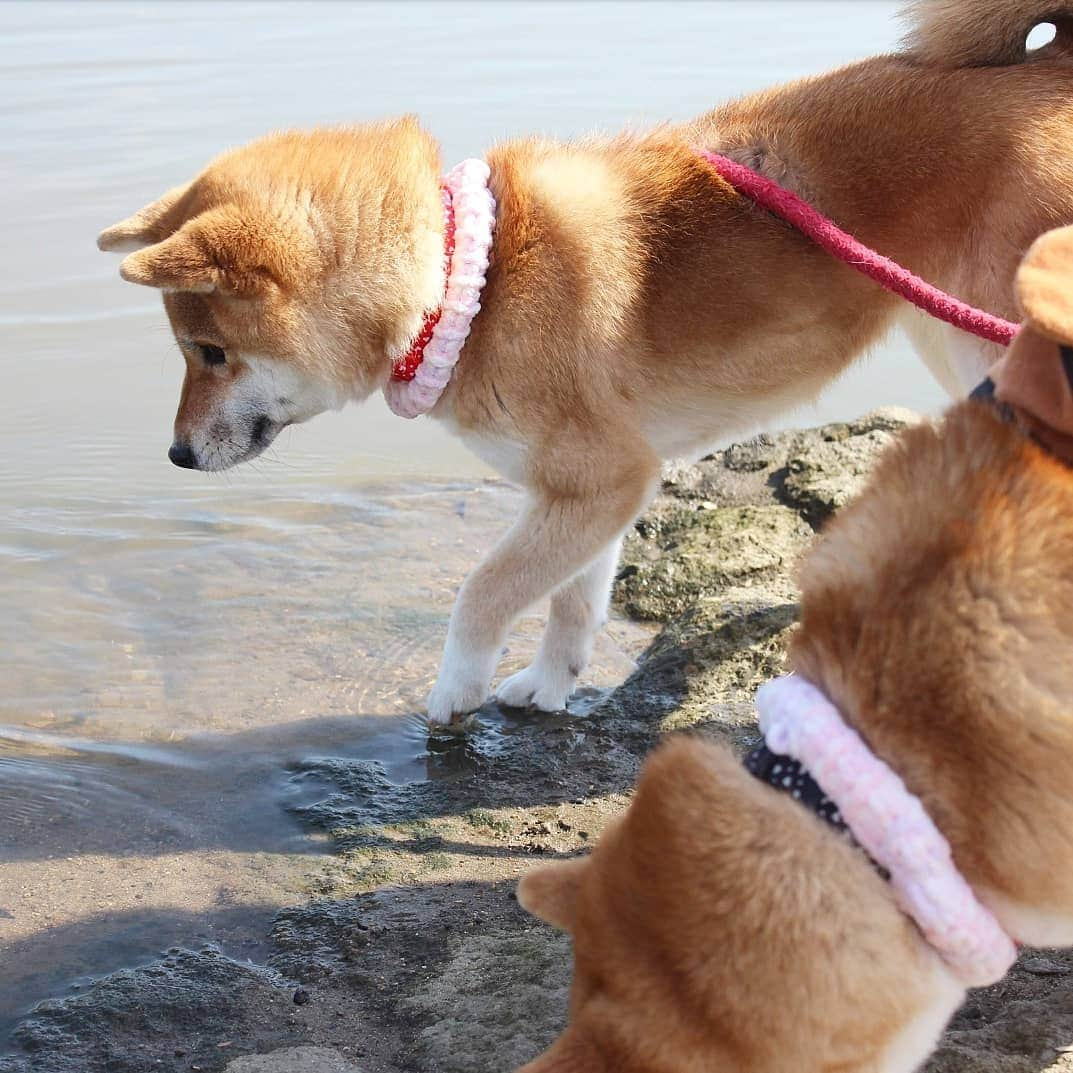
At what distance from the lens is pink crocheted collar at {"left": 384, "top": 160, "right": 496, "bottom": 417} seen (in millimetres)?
4047

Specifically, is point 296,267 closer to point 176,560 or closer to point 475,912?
point 176,560

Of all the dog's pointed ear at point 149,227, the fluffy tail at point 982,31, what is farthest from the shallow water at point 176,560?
the fluffy tail at point 982,31

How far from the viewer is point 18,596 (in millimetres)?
5023

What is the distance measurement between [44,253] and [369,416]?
9.04 feet

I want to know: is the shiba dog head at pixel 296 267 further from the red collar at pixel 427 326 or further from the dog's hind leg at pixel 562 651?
the dog's hind leg at pixel 562 651

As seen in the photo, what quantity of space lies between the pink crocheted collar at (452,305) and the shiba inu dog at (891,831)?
228 centimetres

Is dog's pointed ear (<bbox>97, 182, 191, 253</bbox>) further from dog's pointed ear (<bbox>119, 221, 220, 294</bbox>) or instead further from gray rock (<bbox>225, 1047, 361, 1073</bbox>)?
gray rock (<bbox>225, 1047, 361, 1073</bbox>)

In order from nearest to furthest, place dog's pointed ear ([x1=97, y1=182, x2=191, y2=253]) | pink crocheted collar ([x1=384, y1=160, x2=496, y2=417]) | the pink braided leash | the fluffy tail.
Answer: the pink braided leash → the fluffy tail → pink crocheted collar ([x1=384, y1=160, x2=496, y2=417]) → dog's pointed ear ([x1=97, y1=182, x2=191, y2=253])

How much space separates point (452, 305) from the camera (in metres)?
4.04

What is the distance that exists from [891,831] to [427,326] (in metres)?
2.62

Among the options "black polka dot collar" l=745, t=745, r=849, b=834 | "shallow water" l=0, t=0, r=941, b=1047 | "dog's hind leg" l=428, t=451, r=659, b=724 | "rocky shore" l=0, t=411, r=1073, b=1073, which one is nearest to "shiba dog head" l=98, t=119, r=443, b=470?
"dog's hind leg" l=428, t=451, r=659, b=724

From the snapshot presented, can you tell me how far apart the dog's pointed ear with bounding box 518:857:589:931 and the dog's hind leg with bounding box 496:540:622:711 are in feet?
7.61

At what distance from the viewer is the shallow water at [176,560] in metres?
3.60

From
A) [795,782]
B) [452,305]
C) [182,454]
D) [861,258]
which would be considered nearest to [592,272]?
[452,305]
